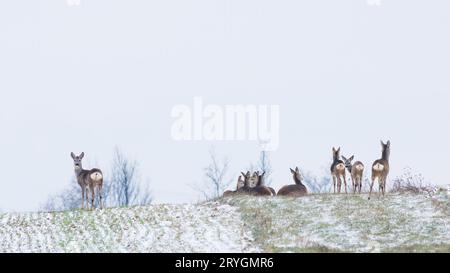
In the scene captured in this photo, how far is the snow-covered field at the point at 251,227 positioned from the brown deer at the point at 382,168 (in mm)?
676

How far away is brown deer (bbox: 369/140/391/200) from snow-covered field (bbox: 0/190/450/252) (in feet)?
2.22

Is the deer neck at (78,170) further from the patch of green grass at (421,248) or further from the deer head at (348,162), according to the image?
the patch of green grass at (421,248)

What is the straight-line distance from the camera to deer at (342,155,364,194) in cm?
3281

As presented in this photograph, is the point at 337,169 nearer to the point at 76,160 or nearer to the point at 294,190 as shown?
the point at 294,190

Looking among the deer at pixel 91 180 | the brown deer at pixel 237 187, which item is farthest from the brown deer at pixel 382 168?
the deer at pixel 91 180

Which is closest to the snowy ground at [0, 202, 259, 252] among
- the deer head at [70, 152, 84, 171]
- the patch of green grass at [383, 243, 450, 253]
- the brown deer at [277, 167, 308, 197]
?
the deer head at [70, 152, 84, 171]

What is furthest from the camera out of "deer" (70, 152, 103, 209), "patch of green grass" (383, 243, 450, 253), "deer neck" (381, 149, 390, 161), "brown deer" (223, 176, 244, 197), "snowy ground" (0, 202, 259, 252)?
"brown deer" (223, 176, 244, 197)

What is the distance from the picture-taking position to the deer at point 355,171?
32812mm

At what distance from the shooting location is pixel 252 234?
2880 cm

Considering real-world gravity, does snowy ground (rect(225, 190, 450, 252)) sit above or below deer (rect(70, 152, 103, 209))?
below

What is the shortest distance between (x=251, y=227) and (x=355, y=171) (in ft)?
18.8

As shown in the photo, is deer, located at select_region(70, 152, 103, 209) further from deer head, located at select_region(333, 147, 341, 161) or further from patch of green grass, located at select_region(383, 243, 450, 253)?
patch of green grass, located at select_region(383, 243, 450, 253)
